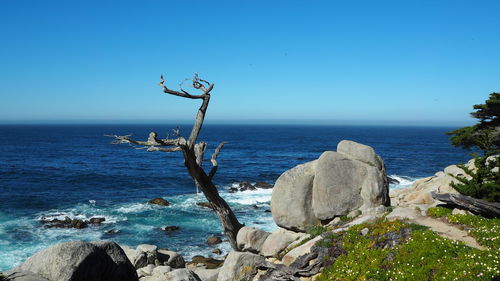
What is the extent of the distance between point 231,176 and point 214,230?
29.2 metres

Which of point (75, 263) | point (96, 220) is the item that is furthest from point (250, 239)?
point (96, 220)

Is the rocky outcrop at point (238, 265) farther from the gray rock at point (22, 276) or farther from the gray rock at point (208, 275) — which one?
the gray rock at point (22, 276)

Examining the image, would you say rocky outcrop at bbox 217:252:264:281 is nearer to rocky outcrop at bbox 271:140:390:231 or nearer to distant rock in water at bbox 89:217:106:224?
rocky outcrop at bbox 271:140:390:231

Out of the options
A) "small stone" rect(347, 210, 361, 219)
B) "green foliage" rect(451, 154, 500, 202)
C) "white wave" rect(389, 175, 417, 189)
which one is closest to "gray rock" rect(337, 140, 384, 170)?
"small stone" rect(347, 210, 361, 219)

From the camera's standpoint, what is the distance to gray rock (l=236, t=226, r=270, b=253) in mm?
20203

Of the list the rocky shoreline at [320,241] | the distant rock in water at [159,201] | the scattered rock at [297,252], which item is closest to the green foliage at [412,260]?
the rocky shoreline at [320,241]

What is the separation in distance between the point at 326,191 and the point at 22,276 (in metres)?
14.7

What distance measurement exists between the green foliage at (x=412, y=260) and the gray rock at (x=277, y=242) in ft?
17.4

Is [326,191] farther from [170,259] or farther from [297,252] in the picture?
[170,259]

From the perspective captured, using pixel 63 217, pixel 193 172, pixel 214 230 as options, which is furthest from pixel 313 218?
pixel 63 217

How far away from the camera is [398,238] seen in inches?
524

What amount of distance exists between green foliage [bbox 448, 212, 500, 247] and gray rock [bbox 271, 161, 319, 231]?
7492 millimetres

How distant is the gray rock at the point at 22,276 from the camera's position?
499 inches

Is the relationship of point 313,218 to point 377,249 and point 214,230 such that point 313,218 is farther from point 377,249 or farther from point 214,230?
point 214,230
